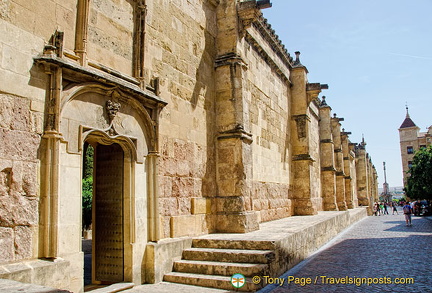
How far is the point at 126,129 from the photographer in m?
6.03

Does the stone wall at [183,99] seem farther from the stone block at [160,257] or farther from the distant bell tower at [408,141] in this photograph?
the distant bell tower at [408,141]

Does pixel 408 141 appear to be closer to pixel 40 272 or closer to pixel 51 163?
pixel 51 163

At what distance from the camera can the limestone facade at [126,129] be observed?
436cm

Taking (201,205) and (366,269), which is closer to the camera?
(366,269)

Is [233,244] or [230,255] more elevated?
[233,244]

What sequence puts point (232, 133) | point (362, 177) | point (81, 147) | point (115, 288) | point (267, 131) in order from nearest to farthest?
point (81, 147) → point (115, 288) → point (232, 133) → point (267, 131) → point (362, 177)

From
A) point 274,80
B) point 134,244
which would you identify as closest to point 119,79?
point 134,244

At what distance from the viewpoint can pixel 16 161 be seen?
4.25 m

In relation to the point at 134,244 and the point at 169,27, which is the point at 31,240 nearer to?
the point at 134,244

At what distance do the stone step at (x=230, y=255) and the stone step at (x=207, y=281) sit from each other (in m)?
0.44

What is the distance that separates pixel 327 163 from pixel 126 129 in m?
16.9

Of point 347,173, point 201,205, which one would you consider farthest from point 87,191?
point 347,173

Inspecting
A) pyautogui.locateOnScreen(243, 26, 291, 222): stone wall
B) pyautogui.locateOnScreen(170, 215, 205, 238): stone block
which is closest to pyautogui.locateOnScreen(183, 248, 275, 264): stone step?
pyautogui.locateOnScreen(170, 215, 205, 238): stone block

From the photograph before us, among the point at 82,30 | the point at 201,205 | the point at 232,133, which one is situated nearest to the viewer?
the point at 82,30
